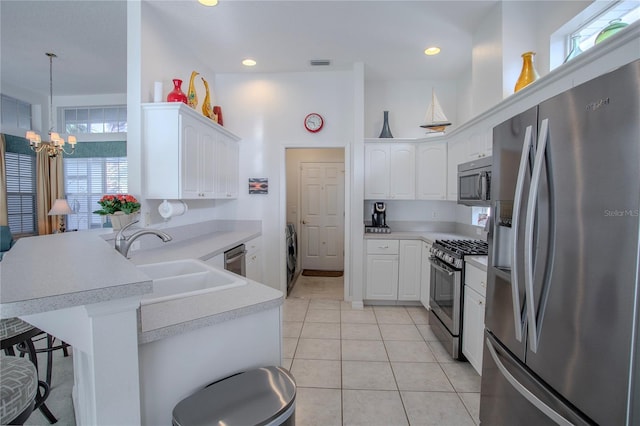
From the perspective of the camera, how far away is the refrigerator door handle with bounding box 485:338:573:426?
1.03 meters

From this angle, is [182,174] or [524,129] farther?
[182,174]

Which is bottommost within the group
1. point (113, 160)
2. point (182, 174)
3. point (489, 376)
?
point (489, 376)

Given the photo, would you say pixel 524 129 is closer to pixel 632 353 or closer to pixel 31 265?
pixel 632 353

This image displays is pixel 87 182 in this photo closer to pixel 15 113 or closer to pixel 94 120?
pixel 94 120

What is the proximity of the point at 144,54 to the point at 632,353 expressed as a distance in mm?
3513

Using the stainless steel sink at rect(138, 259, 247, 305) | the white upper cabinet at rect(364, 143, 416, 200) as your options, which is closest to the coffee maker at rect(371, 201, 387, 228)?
the white upper cabinet at rect(364, 143, 416, 200)

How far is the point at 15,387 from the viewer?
3.17 ft

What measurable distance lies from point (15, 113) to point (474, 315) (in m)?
7.86

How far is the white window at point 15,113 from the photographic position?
5.10 metres

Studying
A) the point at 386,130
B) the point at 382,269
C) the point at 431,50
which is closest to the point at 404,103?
the point at 386,130

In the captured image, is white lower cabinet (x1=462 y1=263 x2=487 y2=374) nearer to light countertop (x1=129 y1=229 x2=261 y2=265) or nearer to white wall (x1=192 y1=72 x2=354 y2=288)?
light countertop (x1=129 y1=229 x2=261 y2=265)

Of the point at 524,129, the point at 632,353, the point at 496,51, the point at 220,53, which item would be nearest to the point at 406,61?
the point at 496,51

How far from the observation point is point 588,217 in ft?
3.12

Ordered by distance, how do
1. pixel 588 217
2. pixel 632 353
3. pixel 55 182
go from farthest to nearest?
pixel 55 182, pixel 588 217, pixel 632 353
